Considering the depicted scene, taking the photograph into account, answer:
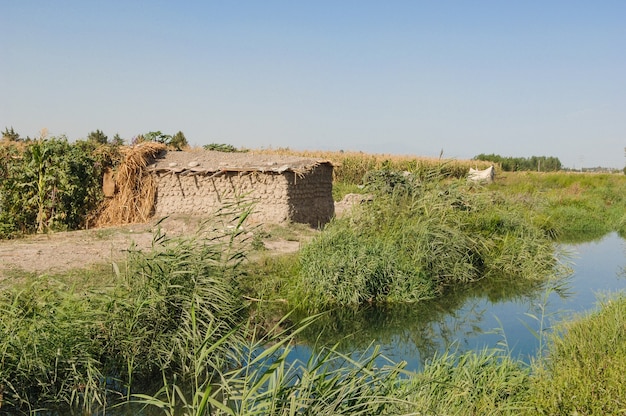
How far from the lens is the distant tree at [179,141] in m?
18.8

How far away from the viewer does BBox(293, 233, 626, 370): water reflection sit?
845cm

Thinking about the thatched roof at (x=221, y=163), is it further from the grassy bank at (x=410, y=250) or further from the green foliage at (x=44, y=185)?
the grassy bank at (x=410, y=250)

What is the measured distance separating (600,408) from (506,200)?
11.1m

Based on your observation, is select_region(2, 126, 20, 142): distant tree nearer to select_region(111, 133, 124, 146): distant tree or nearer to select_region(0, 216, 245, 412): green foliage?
select_region(111, 133, 124, 146): distant tree

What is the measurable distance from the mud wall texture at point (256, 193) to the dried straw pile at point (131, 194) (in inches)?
11.0

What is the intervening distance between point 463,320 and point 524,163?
191 feet

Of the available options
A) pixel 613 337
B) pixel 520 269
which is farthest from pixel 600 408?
pixel 520 269

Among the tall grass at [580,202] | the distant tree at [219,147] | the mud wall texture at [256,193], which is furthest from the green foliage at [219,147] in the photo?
the tall grass at [580,202]

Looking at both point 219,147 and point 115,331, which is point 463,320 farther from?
point 219,147

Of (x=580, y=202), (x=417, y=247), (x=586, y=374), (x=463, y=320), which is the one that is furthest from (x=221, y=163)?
(x=580, y=202)

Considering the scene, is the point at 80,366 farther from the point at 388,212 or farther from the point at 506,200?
the point at 506,200

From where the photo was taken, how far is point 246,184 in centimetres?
1526

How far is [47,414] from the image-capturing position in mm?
5891

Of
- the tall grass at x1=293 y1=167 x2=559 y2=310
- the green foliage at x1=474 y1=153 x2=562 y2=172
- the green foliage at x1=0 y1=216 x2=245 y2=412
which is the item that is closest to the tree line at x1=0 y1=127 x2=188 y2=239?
the tall grass at x1=293 y1=167 x2=559 y2=310
